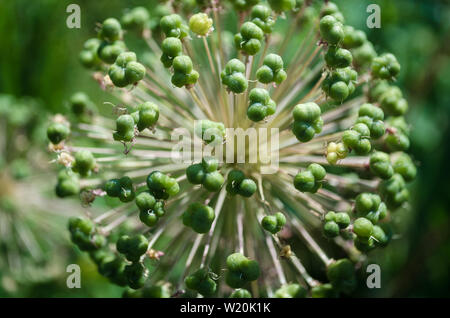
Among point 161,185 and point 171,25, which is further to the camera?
point 171,25

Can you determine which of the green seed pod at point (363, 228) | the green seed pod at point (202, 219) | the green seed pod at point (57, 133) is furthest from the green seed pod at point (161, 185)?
the green seed pod at point (363, 228)

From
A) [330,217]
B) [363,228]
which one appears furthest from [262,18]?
[363,228]

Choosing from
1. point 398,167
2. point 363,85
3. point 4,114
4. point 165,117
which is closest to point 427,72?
point 363,85

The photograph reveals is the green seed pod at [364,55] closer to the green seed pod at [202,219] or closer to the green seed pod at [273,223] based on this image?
the green seed pod at [273,223]

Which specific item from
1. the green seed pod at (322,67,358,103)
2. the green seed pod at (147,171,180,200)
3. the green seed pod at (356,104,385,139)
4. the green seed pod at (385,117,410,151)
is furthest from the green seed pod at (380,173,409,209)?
the green seed pod at (147,171,180,200)

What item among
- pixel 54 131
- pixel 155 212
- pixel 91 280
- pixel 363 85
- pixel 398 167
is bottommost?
pixel 91 280

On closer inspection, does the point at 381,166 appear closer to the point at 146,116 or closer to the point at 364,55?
A: the point at 364,55
